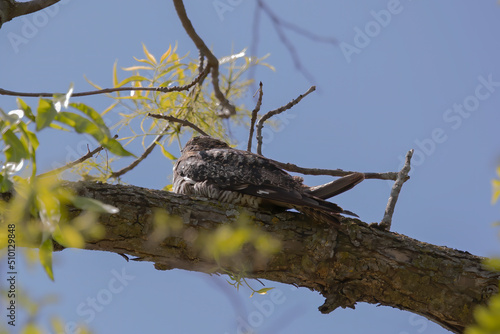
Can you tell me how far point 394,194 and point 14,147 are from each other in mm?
A: 3049

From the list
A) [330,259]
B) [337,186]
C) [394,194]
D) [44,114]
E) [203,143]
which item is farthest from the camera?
[203,143]

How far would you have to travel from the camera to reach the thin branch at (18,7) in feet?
12.8

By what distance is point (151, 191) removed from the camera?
153 inches

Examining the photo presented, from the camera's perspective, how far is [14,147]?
6.38ft

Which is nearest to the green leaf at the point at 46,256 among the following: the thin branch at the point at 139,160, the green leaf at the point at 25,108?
the green leaf at the point at 25,108

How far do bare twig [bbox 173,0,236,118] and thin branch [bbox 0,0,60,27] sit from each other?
1.18 meters

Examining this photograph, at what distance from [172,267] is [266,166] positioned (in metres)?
1.40

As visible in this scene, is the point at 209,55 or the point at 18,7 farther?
the point at 209,55

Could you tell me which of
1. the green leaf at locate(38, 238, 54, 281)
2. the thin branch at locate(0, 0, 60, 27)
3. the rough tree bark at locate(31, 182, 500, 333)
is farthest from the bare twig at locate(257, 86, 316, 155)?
the green leaf at locate(38, 238, 54, 281)

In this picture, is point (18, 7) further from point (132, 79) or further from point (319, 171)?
point (319, 171)

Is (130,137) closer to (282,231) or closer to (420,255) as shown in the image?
(282,231)

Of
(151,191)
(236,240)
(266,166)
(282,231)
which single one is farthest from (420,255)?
(236,240)

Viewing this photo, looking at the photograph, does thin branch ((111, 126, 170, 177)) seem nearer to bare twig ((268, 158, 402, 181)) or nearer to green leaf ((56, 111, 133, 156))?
bare twig ((268, 158, 402, 181))

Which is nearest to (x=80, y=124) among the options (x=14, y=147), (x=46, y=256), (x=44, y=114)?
(x=44, y=114)
